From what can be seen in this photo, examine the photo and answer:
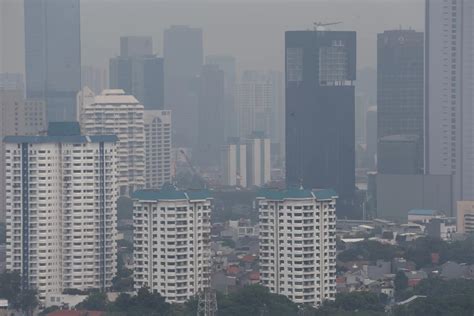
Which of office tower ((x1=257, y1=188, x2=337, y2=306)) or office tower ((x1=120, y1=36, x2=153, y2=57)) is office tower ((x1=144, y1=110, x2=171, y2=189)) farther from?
office tower ((x1=257, y1=188, x2=337, y2=306))

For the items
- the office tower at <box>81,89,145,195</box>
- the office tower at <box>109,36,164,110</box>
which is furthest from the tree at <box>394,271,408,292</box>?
the office tower at <box>109,36,164,110</box>

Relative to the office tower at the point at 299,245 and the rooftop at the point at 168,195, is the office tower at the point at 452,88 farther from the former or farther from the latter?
the rooftop at the point at 168,195

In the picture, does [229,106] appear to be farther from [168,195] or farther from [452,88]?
[168,195]

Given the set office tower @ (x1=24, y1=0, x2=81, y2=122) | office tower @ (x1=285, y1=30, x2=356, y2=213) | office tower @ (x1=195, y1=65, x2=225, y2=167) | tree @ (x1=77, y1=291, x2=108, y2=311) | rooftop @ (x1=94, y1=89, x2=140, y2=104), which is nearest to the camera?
tree @ (x1=77, y1=291, x2=108, y2=311)

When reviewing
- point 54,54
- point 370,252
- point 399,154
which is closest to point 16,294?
point 370,252

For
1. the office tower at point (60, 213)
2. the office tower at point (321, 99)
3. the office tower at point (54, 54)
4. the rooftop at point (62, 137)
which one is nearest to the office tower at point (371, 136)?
the office tower at point (321, 99)

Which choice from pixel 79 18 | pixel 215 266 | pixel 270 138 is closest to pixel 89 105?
pixel 79 18
